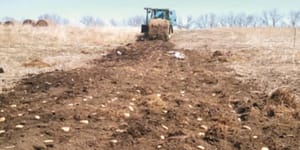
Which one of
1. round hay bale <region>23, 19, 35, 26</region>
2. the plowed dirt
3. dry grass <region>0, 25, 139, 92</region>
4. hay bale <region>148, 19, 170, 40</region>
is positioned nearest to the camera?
the plowed dirt

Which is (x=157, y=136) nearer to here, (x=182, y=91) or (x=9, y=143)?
(x=9, y=143)

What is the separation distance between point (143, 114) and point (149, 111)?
0.15 meters

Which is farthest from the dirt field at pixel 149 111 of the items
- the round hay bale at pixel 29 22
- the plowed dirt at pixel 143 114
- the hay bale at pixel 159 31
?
the round hay bale at pixel 29 22

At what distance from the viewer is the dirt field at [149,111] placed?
5.06 m

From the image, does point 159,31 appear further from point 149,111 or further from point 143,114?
point 143,114

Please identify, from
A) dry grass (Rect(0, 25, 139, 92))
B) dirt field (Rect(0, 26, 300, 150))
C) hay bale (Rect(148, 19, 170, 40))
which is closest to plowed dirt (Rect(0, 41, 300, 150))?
dirt field (Rect(0, 26, 300, 150))

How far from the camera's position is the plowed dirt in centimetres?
503

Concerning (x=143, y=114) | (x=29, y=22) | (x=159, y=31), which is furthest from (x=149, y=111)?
(x=29, y=22)

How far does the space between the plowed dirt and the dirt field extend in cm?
1

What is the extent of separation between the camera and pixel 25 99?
7.21 metres

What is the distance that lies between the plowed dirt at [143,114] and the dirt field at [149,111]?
0.01 metres

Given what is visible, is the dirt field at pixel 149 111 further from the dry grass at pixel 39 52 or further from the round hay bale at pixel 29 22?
the round hay bale at pixel 29 22

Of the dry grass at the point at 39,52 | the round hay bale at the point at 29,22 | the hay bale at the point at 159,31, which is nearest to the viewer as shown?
the dry grass at the point at 39,52

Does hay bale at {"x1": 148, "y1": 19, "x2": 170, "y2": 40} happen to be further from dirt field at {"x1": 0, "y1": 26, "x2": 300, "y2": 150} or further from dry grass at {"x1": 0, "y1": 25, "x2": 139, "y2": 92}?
dirt field at {"x1": 0, "y1": 26, "x2": 300, "y2": 150}
